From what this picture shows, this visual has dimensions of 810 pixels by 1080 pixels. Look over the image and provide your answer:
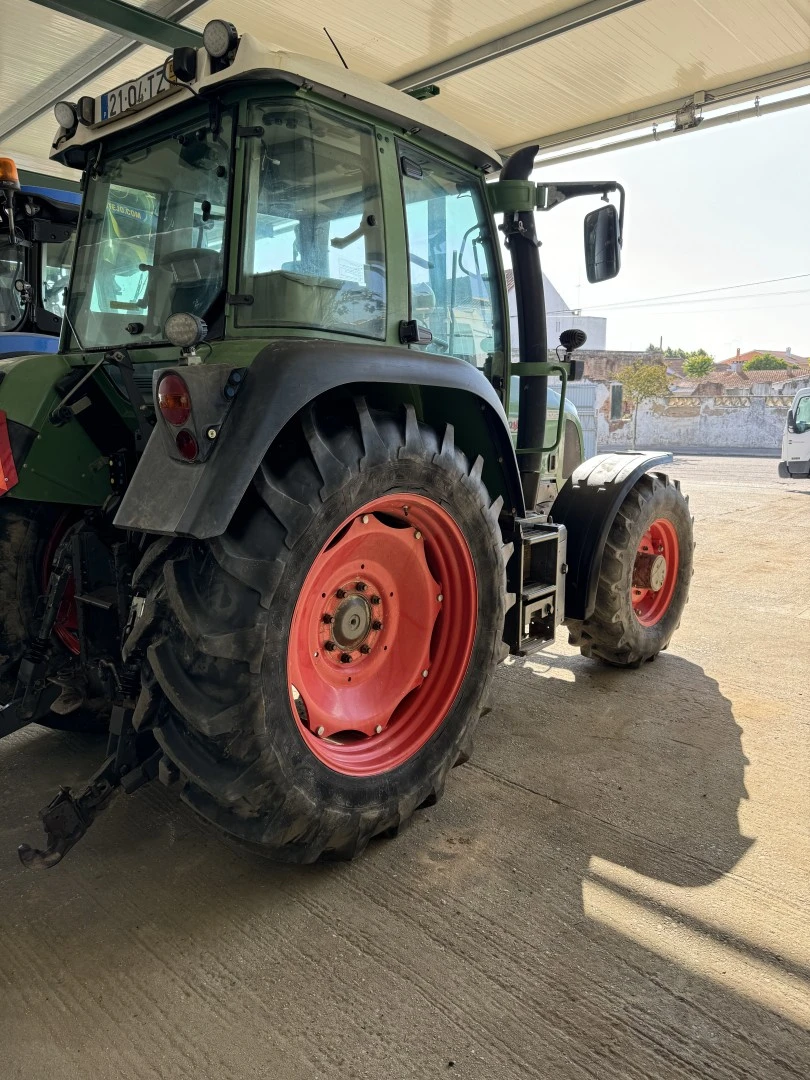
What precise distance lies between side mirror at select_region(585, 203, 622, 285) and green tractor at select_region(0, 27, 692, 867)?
14mm

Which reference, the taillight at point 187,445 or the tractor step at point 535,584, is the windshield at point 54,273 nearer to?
the tractor step at point 535,584

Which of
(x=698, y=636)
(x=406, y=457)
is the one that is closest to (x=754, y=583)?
(x=698, y=636)

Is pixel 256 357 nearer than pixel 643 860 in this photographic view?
Yes

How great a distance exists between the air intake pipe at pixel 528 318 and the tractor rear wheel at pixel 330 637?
997mm

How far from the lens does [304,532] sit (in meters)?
2.14

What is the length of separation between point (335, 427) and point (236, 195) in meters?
0.78

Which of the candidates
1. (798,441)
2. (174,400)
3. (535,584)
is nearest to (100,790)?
(174,400)

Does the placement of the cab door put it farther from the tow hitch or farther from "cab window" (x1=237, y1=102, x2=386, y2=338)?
the tow hitch

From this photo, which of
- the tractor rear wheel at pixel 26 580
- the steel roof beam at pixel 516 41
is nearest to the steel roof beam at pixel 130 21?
the steel roof beam at pixel 516 41

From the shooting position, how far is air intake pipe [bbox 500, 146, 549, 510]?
11.7 feet

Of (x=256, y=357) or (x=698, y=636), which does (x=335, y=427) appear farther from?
(x=698, y=636)

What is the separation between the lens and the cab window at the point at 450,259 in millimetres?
2980

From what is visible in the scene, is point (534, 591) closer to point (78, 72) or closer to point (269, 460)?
Answer: point (269, 460)

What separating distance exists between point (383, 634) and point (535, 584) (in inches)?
40.9
